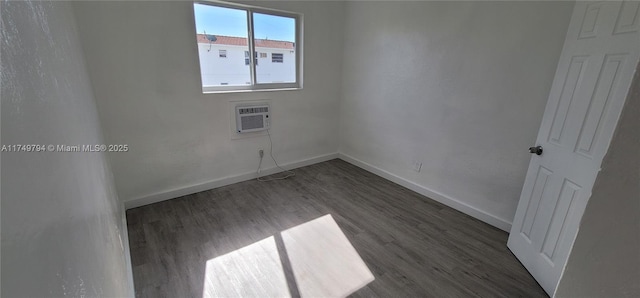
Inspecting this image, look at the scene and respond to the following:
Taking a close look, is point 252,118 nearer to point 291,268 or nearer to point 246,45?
point 246,45

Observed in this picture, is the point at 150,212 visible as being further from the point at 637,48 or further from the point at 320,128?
the point at 637,48

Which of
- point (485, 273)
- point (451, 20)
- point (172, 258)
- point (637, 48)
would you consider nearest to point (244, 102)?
point (172, 258)

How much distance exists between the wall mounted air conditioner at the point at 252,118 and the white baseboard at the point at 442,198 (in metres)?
1.49

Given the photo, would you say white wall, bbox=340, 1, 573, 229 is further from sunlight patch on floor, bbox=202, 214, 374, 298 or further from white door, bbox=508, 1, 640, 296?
sunlight patch on floor, bbox=202, 214, 374, 298

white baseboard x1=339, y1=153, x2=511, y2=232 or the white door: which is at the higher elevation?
the white door

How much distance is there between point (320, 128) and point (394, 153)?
1.13 metres

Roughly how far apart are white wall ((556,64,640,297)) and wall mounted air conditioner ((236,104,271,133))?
2912 millimetres

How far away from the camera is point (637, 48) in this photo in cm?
130

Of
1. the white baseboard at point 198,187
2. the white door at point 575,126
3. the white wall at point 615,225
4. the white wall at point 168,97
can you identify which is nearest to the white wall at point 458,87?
the white door at point 575,126

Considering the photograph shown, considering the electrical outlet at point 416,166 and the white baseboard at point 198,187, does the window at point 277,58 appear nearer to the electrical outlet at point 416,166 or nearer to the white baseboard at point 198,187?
the white baseboard at point 198,187

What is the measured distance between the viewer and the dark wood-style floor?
1.80 m

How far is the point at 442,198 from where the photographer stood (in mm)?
2877

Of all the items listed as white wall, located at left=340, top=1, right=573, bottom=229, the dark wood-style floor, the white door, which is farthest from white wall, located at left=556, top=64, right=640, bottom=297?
white wall, located at left=340, top=1, right=573, bottom=229

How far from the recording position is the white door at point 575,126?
4.59 ft
